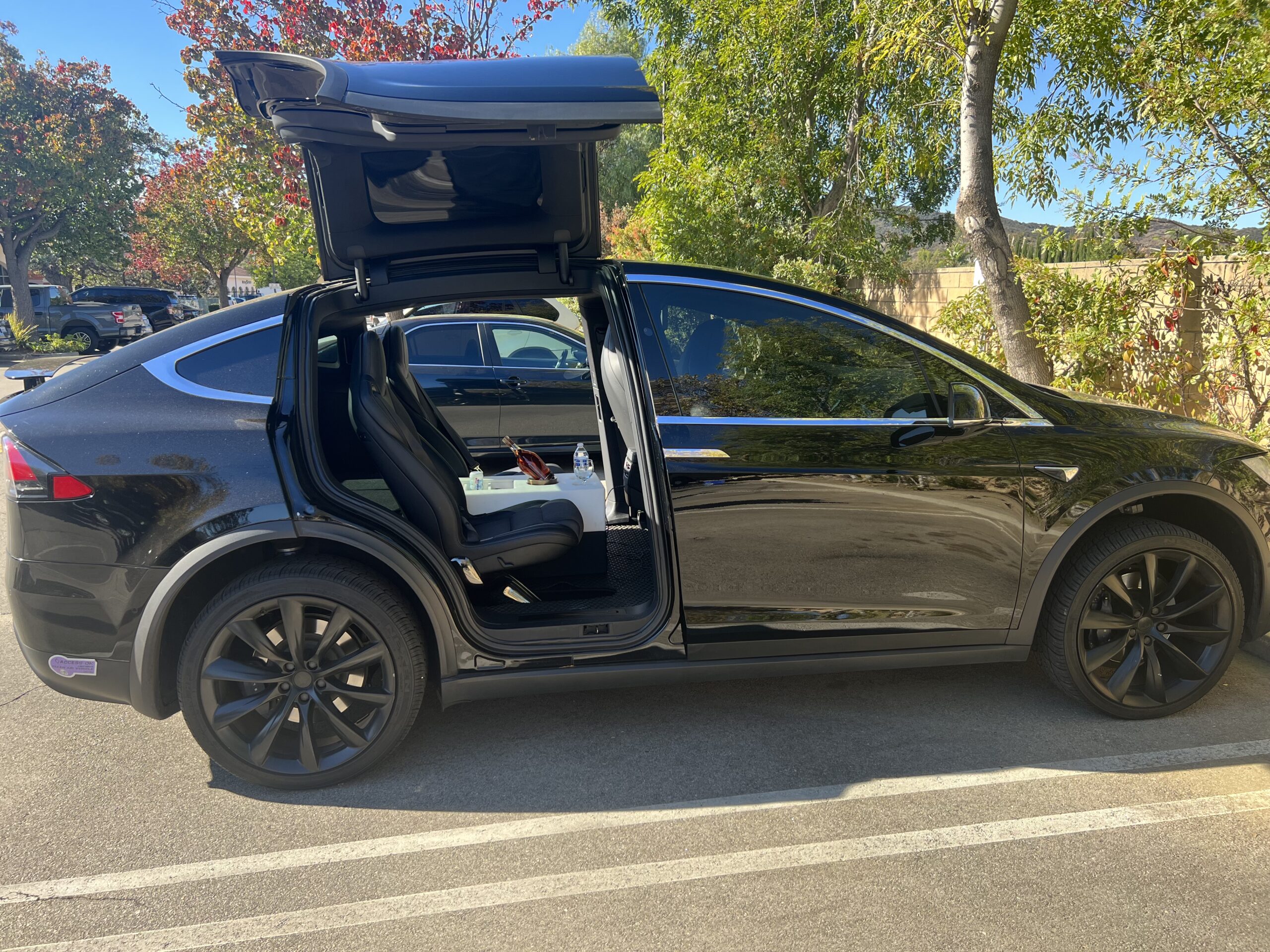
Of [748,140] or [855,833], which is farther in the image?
[748,140]

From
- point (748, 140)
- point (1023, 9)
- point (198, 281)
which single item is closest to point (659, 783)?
point (1023, 9)

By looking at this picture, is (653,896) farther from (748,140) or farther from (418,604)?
(748,140)

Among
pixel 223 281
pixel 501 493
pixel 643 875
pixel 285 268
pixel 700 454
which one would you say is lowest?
pixel 643 875

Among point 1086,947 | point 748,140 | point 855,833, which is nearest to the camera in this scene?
point 1086,947

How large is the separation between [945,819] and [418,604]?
190cm

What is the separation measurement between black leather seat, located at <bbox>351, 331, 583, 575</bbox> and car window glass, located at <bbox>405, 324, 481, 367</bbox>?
338 cm

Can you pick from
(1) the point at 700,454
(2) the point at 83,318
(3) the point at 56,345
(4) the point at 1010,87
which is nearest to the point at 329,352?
(1) the point at 700,454

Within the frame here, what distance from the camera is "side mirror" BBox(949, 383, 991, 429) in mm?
2980

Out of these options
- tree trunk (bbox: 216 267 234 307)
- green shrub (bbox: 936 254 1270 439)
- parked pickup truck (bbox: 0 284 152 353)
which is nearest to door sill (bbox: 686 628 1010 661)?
green shrub (bbox: 936 254 1270 439)

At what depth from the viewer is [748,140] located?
10281 millimetres

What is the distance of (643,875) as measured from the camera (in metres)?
2.49

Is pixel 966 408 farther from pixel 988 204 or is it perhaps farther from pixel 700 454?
pixel 988 204

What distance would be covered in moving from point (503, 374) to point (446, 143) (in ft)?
14.1

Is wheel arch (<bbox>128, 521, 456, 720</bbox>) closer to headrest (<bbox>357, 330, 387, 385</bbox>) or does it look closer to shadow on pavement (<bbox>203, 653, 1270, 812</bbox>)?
shadow on pavement (<bbox>203, 653, 1270, 812</bbox>)
